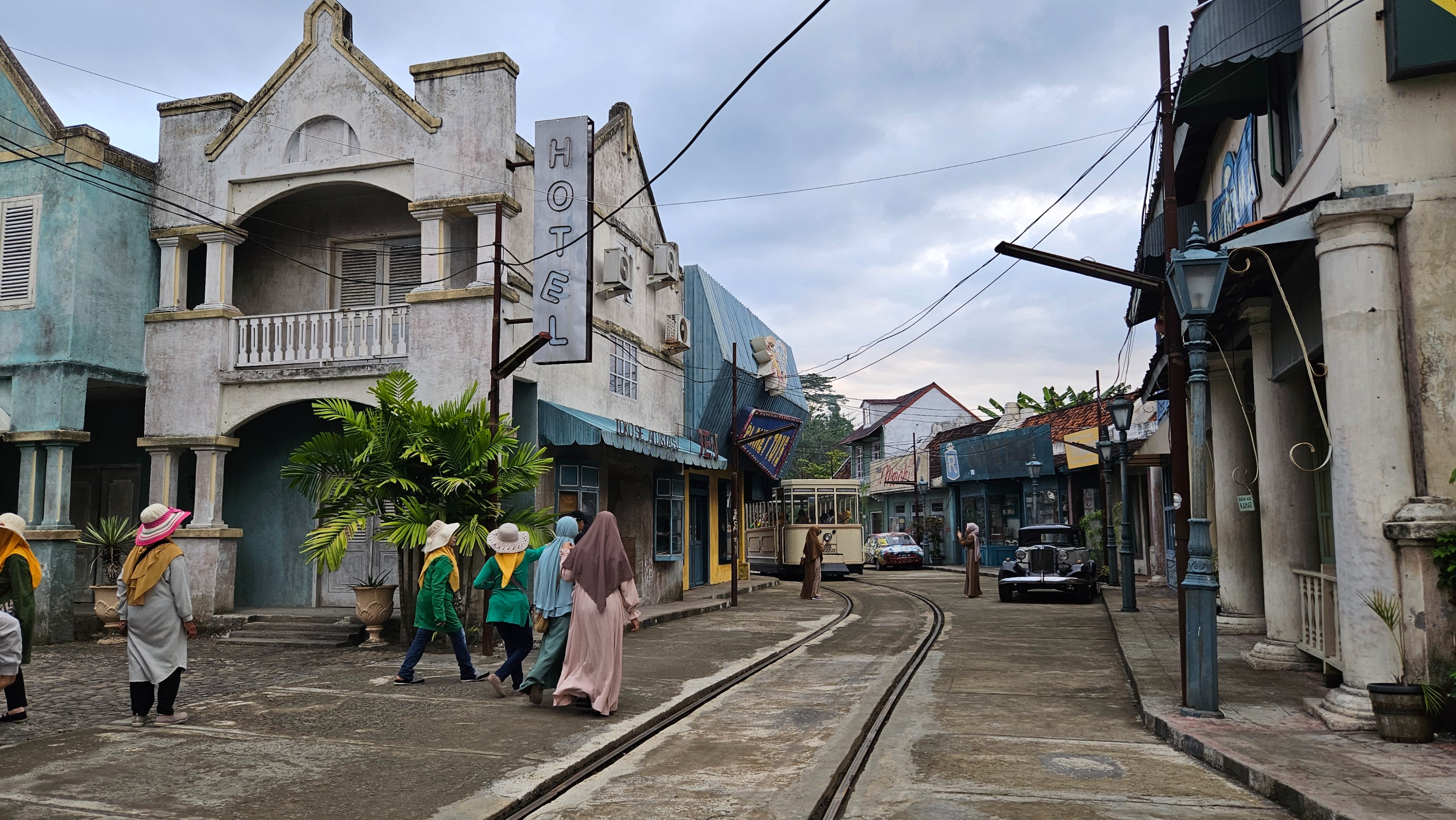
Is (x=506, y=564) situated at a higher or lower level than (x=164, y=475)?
lower

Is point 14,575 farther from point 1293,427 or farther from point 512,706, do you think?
point 1293,427

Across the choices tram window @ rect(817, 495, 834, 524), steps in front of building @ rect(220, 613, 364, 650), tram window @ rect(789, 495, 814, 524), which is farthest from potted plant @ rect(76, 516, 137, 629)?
tram window @ rect(817, 495, 834, 524)

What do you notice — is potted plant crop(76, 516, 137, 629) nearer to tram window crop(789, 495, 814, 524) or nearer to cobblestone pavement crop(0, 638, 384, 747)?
cobblestone pavement crop(0, 638, 384, 747)

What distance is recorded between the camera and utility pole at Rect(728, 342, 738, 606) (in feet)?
67.6

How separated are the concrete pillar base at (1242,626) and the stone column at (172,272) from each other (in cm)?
1561

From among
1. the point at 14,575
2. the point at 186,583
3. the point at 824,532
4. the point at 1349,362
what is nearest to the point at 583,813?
the point at 186,583

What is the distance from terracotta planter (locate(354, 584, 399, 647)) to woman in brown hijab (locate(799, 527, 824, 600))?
9.99 m

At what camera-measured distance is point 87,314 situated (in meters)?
14.9

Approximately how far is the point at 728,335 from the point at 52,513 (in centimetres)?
1383

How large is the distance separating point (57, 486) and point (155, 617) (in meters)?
8.48

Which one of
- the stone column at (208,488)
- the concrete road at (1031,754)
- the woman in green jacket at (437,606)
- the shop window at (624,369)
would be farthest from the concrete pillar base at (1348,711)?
the stone column at (208,488)

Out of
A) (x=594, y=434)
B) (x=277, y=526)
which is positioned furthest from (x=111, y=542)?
(x=594, y=434)

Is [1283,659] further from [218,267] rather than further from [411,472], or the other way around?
[218,267]

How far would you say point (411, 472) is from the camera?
1292 centimetres
